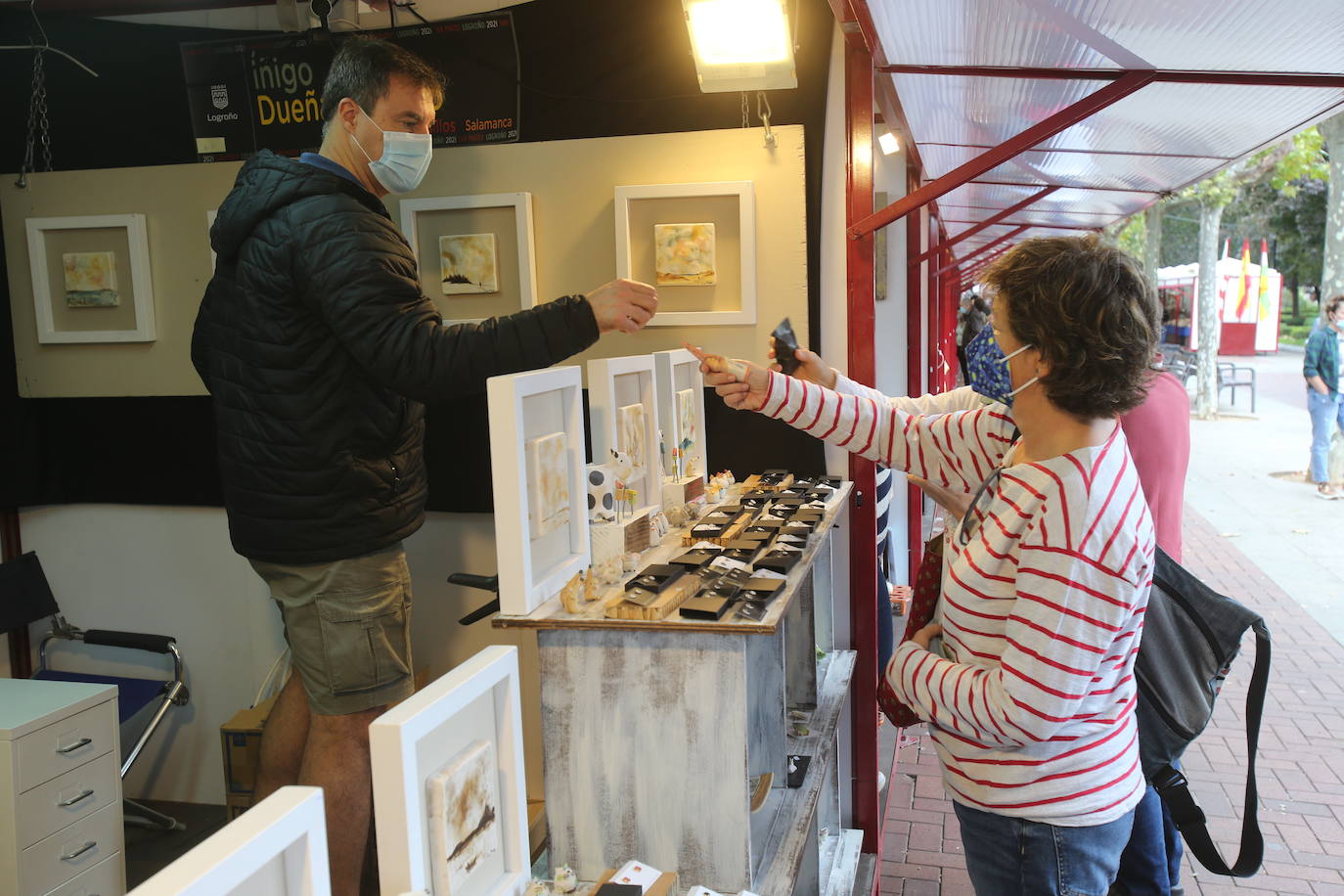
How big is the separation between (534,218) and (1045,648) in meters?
2.50

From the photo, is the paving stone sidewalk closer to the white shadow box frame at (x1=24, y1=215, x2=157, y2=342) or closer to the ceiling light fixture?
the ceiling light fixture

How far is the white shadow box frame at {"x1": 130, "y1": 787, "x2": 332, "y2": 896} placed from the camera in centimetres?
94

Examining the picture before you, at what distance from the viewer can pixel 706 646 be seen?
1.77m

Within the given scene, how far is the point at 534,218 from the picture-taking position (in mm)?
3604

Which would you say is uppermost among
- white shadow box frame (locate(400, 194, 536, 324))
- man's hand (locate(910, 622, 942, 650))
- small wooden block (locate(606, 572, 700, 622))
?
white shadow box frame (locate(400, 194, 536, 324))

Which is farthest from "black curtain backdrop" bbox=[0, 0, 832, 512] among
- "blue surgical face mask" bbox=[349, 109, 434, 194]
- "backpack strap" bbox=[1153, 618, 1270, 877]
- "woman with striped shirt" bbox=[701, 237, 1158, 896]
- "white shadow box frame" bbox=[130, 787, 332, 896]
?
"white shadow box frame" bbox=[130, 787, 332, 896]

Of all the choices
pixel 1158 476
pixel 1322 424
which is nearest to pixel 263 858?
pixel 1158 476

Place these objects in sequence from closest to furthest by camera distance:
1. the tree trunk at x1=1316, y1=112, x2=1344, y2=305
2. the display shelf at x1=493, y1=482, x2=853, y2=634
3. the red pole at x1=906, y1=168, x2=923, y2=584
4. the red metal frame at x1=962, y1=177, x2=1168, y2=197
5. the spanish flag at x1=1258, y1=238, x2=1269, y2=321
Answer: the display shelf at x1=493, y1=482, x2=853, y2=634 < the red metal frame at x1=962, y1=177, x2=1168, y2=197 < the red pole at x1=906, y1=168, x2=923, y2=584 < the tree trunk at x1=1316, y1=112, x2=1344, y2=305 < the spanish flag at x1=1258, y1=238, x2=1269, y2=321

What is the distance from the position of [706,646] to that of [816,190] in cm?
202

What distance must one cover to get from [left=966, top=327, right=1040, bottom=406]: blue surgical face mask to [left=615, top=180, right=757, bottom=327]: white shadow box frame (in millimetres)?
1339

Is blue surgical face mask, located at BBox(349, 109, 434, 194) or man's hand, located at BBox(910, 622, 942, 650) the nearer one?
man's hand, located at BBox(910, 622, 942, 650)

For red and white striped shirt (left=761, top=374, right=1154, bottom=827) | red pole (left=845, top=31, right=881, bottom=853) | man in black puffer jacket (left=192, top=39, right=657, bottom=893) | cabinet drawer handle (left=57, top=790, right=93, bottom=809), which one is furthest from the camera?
red pole (left=845, top=31, right=881, bottom=853)

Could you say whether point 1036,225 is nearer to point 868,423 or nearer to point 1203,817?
point 868,423

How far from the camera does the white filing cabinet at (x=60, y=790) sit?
2.82 meters
